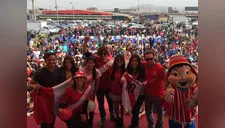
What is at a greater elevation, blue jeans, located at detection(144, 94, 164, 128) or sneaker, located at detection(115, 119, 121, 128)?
blue jeans, located at detection(144, 94, 164, 128)

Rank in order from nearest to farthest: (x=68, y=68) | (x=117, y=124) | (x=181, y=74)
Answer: (x=181, y=74), (x=68, y=68), (x=117, y=124)

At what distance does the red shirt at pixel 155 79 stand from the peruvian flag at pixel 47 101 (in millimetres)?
773

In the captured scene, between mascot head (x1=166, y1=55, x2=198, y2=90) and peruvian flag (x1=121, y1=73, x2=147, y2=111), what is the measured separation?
598 millimetres

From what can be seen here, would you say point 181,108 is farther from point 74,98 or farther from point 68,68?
point 68,68

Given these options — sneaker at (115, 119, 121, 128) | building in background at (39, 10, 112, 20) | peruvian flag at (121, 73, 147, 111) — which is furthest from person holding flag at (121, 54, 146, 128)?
building in background at (39, 10, 112, 20)

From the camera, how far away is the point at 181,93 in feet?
8.04

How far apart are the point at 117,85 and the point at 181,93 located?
2.81 feet

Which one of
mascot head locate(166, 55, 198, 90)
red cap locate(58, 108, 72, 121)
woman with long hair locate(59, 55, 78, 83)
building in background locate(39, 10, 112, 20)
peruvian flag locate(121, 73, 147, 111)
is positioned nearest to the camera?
mascot head locate(166, 55, 198, 90)

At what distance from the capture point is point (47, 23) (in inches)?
417

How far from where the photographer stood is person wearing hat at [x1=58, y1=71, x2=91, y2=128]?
2.64 metres

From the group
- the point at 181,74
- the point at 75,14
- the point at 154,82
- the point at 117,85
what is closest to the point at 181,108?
the point at 181,74

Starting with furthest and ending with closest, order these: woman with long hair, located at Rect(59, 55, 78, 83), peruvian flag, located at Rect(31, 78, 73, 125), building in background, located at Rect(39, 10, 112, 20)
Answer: building in background, located at Rect(39, 10, 112, 20) < woman with long hair, located at Rect(59, 55, 78, 83) < peruvian flag, located at Rect(31, 78, 73, 125)

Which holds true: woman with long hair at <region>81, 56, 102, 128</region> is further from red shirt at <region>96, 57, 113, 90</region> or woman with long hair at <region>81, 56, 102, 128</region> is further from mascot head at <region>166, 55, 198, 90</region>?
mascot head at <region>166, 55, 198, 90</region>
